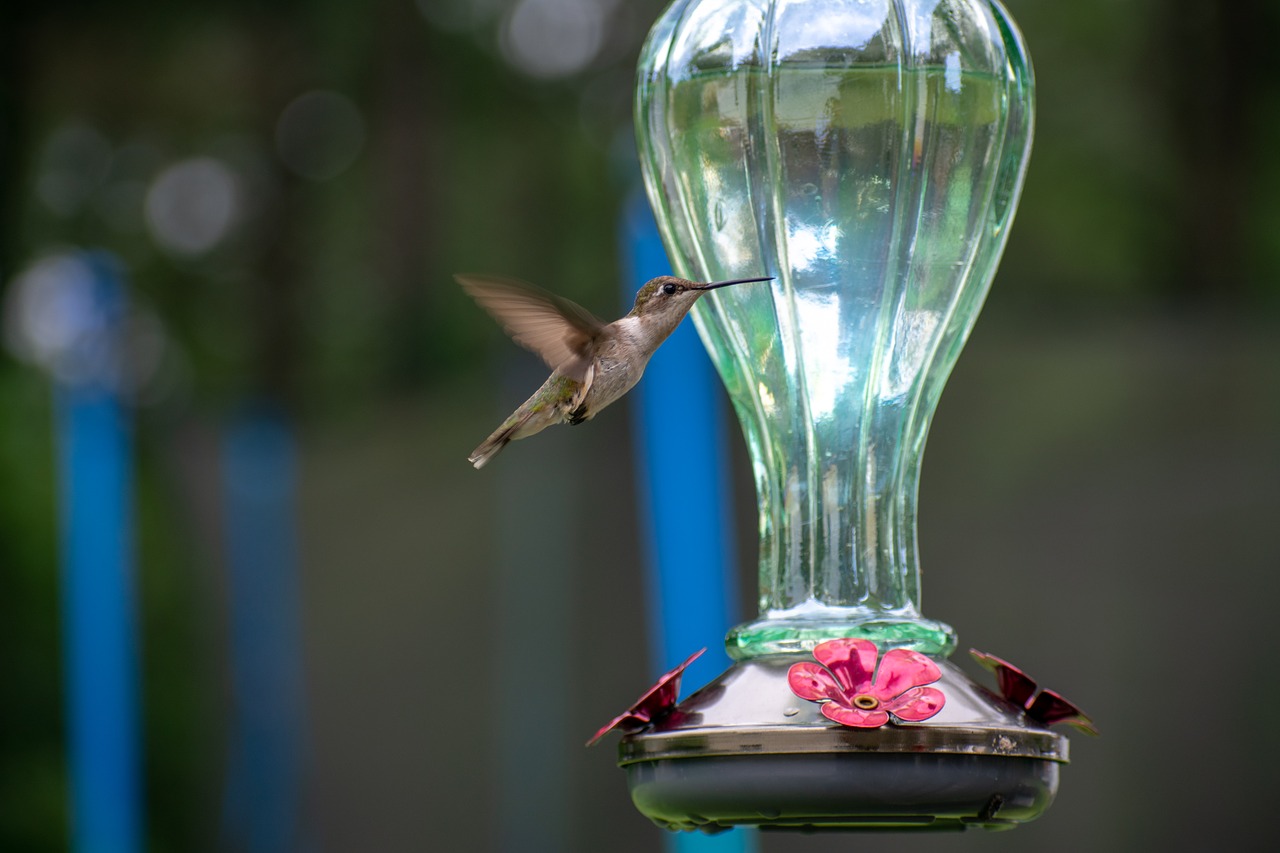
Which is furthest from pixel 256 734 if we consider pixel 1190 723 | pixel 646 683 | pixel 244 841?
pixel 1190 723

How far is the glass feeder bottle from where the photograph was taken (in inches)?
82.3

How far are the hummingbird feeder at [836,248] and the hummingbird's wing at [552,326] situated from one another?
0.66 ft

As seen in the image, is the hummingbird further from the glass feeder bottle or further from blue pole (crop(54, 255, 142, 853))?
blue pole (crop(54, 255, 142, 853))

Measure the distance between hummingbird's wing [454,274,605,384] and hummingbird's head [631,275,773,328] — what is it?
122mm

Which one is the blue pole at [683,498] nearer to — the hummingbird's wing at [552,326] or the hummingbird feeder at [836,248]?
the hummingbird's wing at [552,326]

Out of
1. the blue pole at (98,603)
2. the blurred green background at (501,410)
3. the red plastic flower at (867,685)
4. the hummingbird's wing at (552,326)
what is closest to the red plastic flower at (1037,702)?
the red plastic flower at (867,685)

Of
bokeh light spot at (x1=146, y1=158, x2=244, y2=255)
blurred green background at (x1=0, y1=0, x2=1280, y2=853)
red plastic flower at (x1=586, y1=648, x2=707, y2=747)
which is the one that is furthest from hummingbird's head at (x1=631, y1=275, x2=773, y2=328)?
bokeh light spot at (x1=146, y1=158, x2=244, y2=255)

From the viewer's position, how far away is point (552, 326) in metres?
2.42


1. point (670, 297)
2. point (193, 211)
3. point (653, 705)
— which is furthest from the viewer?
point (193, 211)

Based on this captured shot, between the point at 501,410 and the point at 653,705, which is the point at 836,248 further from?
the point at 501,410

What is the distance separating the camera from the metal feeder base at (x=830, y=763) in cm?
174

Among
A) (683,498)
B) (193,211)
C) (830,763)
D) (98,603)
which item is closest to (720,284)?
(830,763)

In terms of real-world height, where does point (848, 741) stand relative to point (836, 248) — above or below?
below

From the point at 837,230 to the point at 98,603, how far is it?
23.0 feet
